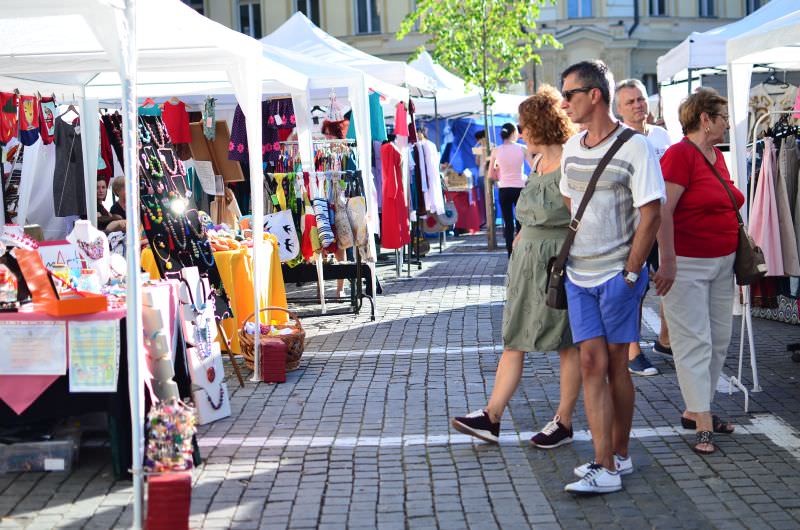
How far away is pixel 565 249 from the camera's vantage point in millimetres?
4859

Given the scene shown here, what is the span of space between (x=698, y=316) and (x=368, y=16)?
3520 centimetres

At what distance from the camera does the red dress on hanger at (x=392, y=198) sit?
1280 centimetres

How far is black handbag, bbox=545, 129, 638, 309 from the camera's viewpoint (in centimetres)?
469

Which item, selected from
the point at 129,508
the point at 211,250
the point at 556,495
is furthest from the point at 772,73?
the point at 129,508

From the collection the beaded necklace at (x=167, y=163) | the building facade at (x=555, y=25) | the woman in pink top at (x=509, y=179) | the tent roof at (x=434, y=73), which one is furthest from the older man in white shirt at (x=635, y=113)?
the building facade at (x=555, y=25)

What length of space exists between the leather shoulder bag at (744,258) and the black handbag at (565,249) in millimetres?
1050

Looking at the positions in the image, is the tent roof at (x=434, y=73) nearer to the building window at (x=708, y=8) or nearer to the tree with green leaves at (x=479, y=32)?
the tree with green leaves at (x=479, y=32)

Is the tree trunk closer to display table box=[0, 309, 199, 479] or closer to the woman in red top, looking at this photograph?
the woman in red top

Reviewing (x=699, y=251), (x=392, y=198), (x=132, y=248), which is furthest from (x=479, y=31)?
(x=132, y=248)

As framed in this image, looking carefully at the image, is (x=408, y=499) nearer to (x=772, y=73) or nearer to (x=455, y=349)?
(x=455, y=349)

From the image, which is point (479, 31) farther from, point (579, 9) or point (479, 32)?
point (579, 9)

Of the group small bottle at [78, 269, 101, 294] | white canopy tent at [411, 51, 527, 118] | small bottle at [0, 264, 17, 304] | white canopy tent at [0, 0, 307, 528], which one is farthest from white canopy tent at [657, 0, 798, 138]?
small bottle at [0, 264, 17, 304]

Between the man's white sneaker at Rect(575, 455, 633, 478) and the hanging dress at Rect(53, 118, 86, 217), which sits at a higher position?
the hanging dress at Rect(53, 118, 86, 217)

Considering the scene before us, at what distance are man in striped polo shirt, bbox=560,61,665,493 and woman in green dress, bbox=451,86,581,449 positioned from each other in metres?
0.47
